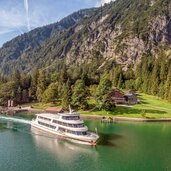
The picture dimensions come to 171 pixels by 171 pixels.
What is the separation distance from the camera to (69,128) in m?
90.3

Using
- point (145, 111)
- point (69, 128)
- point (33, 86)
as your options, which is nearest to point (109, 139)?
point (69, 128)

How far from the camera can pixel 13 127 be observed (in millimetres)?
109438

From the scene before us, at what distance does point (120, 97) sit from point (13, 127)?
221 feet

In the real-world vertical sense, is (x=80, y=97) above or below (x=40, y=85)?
below

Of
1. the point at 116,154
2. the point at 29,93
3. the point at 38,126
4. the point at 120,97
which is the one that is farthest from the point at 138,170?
the point at 29,93

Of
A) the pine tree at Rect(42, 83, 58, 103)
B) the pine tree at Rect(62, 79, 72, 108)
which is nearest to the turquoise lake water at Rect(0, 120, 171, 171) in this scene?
the pine tree at Rect(62, 79, 72, 108)

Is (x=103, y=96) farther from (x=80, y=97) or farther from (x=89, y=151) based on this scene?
(x=89, y=151)

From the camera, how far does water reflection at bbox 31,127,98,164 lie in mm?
75800

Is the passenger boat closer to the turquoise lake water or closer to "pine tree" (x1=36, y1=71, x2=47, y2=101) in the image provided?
the turquoise lake water

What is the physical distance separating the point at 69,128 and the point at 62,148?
870cm

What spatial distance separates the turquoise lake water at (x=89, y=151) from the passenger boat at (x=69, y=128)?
2.14 m

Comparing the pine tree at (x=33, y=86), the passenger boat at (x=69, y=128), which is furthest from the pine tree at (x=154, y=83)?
the passenger boat at (x=69, y=128)

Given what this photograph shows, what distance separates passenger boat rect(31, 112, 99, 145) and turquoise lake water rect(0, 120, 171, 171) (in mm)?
2136

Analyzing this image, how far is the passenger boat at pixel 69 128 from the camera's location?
8596 centimetres
